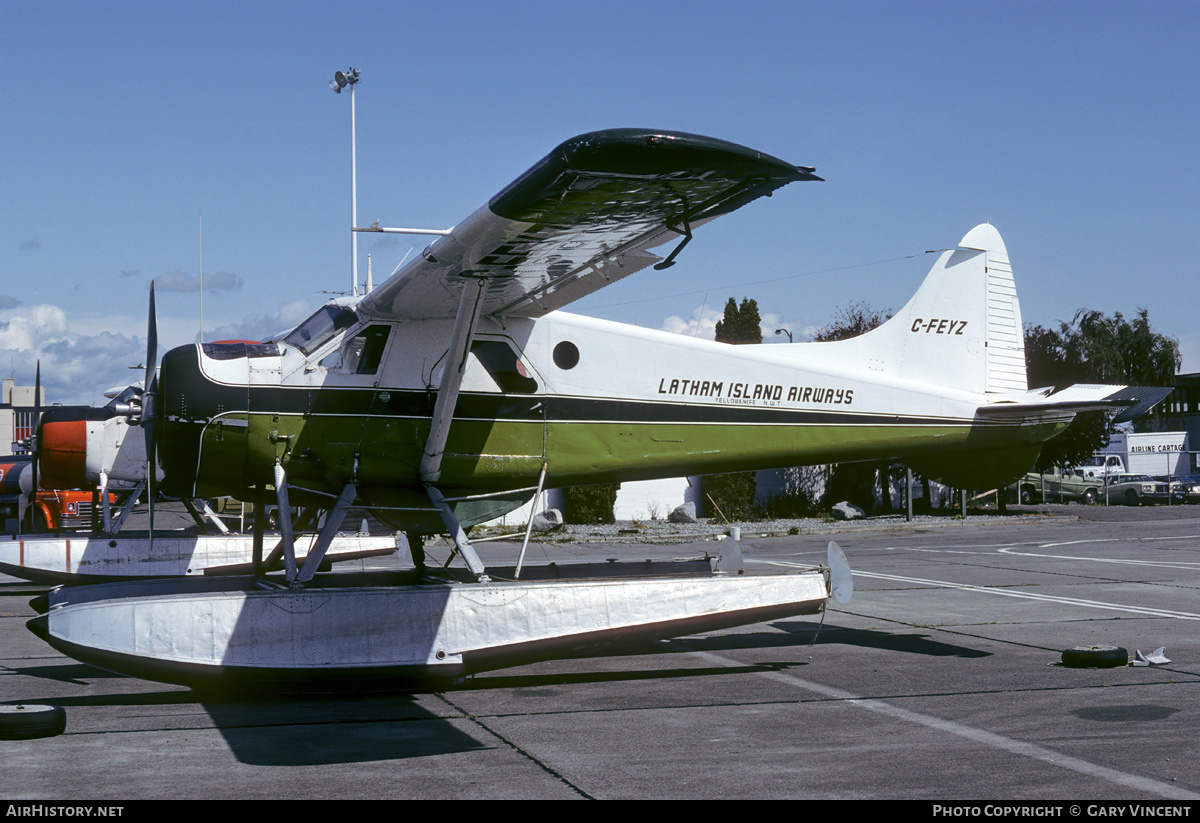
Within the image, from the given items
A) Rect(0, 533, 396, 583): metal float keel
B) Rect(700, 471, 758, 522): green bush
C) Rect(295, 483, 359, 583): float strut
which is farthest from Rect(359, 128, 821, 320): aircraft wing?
Rect(700, 471, 758, 522): green bush

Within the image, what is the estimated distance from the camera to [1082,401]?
9.86m

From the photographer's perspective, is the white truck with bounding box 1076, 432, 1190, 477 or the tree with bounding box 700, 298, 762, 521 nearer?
the tree with bounding box 700, 298, 762, 521

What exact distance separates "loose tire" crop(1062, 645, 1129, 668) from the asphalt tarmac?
0.07 metres

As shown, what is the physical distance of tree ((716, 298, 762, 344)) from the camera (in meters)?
33.8

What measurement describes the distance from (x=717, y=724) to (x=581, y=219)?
3154mm

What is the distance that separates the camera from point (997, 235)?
10859mm

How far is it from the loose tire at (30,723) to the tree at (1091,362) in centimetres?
1597

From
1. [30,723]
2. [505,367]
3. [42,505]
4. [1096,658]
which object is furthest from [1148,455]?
[30,723]

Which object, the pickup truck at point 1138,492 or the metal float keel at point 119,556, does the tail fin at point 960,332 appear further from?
the pickup truck at point 1138,492

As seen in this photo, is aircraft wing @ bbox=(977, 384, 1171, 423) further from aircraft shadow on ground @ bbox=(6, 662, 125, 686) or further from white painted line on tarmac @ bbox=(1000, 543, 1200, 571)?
aircraft shadow on ground @ bbox=(6, 662, 125, 686)

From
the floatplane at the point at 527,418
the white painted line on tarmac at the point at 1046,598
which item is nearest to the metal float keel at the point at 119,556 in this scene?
the floatplane at the point at 527,418

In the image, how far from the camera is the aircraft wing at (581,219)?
17.3 feet

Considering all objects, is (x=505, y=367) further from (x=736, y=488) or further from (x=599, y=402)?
(x=736, y=488)
